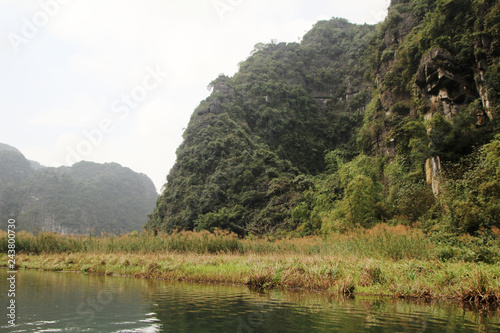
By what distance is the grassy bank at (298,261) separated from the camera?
10.1 m

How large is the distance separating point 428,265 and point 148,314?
8.60 meters

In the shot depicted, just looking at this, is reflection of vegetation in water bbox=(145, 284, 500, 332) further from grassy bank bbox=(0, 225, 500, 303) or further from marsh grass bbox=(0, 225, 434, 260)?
marsh grass bbox=(0, 225, 434, 260)

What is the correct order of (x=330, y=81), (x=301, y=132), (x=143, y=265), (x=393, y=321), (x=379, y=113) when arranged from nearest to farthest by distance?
1. (x=393, y=321)
2. (x=143, y=265)
3. (x=379, y=113)
4. (x=301, y=132)
5. (x=330, y=81)

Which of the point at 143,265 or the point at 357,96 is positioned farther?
the point at 357,96

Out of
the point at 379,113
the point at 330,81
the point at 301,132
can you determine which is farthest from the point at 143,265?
the point at 330,81

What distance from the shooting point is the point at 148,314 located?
7.54 metres

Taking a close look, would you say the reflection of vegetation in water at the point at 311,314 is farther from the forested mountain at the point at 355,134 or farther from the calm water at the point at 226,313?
the forested mountain at the point at 355,134

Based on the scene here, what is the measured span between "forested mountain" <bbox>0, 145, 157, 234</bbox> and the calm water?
80.5 meters

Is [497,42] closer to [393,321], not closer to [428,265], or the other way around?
[428,265]

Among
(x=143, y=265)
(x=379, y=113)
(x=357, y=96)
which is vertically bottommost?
(x=143, y=265)

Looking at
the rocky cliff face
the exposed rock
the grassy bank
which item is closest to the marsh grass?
the grassy bank

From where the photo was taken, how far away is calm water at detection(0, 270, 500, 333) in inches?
248

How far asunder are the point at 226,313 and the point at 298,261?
6.60 m

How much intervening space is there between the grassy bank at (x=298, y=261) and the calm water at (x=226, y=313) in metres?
1.03
